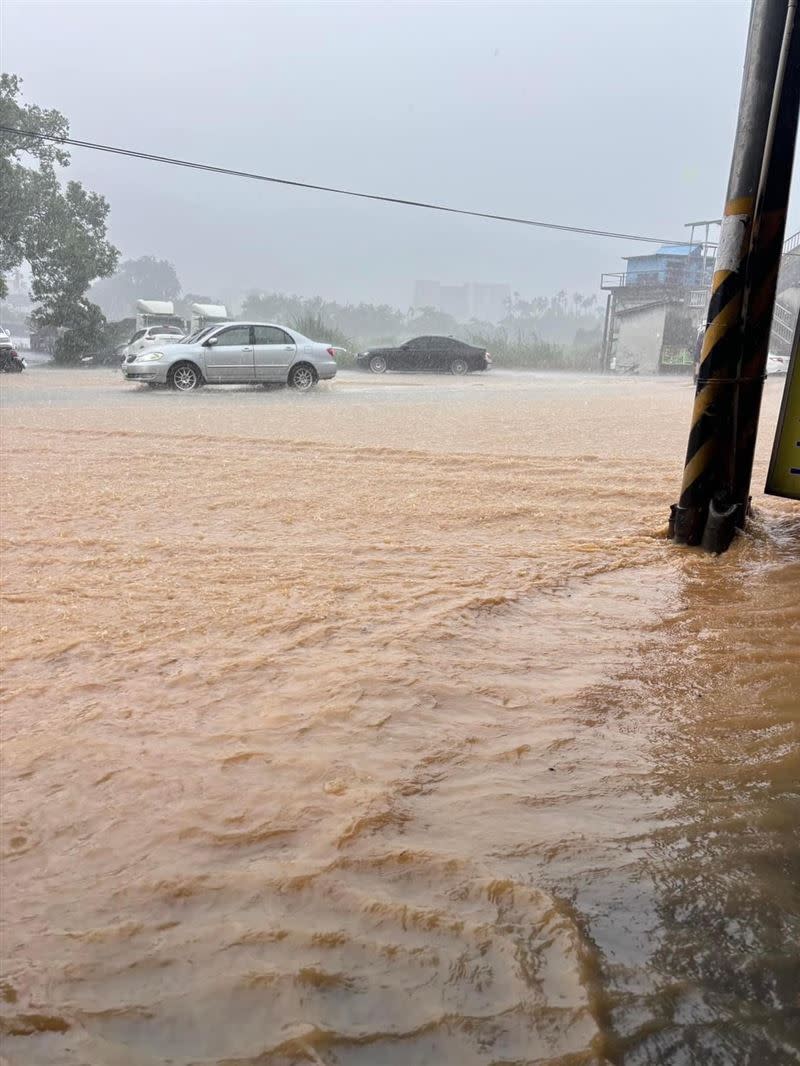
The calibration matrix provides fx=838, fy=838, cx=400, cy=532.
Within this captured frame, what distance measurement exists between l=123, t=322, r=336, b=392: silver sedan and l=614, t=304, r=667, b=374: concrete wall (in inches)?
865

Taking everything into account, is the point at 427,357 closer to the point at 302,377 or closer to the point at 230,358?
the point at 302,377

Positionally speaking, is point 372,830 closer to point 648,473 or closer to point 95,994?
point 95,994

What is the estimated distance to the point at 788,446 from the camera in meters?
5.54

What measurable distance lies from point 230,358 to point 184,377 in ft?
3.47

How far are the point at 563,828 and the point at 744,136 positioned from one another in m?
4.45

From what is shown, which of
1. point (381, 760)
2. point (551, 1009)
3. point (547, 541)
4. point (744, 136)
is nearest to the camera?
point (551, 1009)

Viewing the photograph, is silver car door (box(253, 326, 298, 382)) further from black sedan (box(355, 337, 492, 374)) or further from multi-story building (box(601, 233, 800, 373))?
multi-story building (box(601, 233, 800, 373))

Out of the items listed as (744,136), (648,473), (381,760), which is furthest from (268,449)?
(381,760)

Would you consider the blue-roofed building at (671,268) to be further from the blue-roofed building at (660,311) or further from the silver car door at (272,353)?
the silver car door at (272,353)

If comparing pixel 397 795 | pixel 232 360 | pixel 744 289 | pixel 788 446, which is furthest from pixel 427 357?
pixel 397 795

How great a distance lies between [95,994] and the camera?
1.81 metres

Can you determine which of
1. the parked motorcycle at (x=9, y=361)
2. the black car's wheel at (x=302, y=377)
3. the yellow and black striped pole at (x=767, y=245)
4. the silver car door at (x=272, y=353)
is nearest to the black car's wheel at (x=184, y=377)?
the silver car door at (x=272, y=353)

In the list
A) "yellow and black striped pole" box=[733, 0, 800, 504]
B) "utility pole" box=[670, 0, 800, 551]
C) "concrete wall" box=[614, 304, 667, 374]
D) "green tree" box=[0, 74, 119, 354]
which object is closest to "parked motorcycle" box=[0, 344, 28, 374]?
"green tree" box=[0, 74, 119, 354]

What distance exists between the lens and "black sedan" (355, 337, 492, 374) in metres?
28.1
